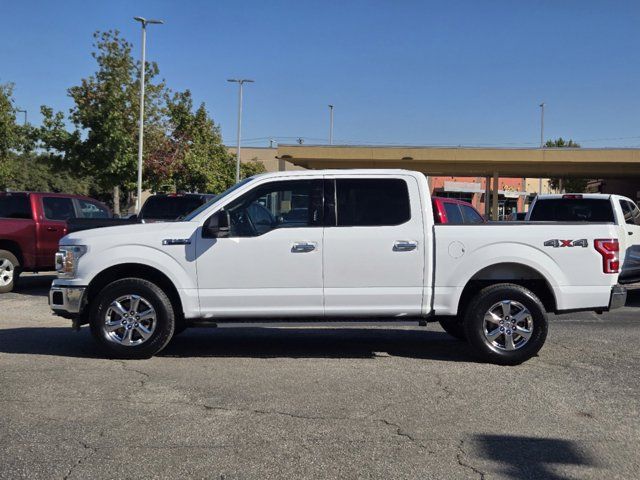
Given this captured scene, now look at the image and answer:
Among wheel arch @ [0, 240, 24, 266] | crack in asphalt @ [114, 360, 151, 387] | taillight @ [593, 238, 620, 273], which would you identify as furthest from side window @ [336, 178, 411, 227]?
wheel arch @ [0, 240, 24, 266]

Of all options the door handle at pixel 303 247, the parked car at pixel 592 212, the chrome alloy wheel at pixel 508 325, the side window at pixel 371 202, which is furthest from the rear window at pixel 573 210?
the door handle at pixel 303 247

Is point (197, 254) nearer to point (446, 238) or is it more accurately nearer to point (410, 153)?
point (446, 238)

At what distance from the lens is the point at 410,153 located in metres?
36.6

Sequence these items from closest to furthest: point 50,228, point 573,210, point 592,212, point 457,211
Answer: point 592,212 → point 573,210 → point 457,211 → point 50,228

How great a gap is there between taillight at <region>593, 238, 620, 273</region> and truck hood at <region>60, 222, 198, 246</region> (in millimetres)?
4325

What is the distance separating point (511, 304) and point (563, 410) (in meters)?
1.74

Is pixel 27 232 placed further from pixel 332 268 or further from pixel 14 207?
pixel 332 268

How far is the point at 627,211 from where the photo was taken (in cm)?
1341

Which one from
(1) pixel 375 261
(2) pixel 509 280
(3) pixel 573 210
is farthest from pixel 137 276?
(3) pixel 573 210

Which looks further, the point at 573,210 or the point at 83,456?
the point at 573,210

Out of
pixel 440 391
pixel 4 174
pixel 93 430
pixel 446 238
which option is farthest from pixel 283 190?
pixel 4 174

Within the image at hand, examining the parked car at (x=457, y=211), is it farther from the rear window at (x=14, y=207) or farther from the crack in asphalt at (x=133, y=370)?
the rear window at (x=14, y=207)

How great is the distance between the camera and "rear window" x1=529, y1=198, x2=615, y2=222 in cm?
1234

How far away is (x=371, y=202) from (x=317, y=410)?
2.58 m
